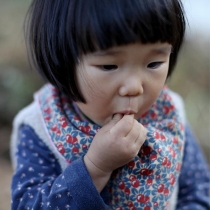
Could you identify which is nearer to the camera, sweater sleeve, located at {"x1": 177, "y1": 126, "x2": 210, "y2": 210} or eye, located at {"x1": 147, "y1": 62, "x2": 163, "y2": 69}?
eye, located at {"x1": 147, "y1": 62, "x2": 163, "y2": 69}

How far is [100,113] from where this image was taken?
32.7 inches

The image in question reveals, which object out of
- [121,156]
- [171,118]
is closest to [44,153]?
[121,156]

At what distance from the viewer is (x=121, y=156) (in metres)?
0.78

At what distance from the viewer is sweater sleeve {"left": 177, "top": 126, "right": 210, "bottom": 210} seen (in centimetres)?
108

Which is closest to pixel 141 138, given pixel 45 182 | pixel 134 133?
pixel 134 133

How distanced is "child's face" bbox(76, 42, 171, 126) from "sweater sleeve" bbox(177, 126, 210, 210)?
35cm

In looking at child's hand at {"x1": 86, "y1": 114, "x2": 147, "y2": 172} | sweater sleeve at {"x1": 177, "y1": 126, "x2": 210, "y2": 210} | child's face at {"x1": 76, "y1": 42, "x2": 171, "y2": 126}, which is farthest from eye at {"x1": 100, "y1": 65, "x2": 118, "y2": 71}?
sweater sleeve at {"x1": 177, "y1": 126, "x2": 210, "y2": 210}

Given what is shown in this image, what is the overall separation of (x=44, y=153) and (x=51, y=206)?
0.16m

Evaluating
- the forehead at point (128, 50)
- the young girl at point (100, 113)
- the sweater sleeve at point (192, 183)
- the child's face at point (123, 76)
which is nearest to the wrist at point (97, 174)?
the young girl at point (100, 113)

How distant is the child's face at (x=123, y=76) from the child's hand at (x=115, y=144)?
29mm

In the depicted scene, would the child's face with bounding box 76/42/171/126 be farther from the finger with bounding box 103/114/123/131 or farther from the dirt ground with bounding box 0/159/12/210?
the dirt ground with bounding box 0/159/12/210

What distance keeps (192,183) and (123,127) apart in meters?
0.42

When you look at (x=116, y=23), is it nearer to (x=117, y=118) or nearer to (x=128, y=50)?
(x=128, y=50)

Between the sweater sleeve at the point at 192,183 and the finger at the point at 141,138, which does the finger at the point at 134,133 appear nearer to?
the finger at the point at 141,138
